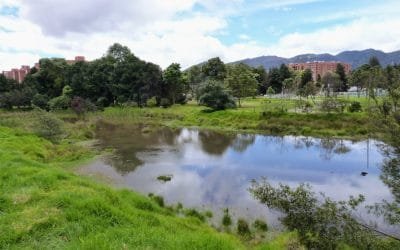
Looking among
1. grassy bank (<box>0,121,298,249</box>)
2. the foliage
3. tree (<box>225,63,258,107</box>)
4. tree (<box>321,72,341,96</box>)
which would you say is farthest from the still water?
tree (<box>321,72,341,96</box>)

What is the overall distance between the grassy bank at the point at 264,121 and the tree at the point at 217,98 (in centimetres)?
165

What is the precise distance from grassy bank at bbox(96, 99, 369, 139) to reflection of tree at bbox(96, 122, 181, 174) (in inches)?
223

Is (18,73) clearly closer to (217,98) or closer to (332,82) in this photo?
(217,98)

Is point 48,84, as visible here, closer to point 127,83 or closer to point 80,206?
point 127,83

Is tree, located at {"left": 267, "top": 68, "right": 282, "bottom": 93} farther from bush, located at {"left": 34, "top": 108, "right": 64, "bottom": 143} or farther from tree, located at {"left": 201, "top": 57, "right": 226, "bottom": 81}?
bush, located at {"left": 34, "top": 108, "right": 64, "bottom": 143}

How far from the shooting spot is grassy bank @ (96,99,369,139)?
40250 mm

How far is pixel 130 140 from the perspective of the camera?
38656 millimetres

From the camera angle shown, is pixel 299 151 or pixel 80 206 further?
pixel 299 151

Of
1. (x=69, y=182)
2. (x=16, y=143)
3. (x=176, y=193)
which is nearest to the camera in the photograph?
(x=69, y=182)

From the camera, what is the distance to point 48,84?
263ft

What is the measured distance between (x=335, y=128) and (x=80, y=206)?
36654 mm

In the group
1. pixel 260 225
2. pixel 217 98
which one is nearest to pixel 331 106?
pixel 217 98

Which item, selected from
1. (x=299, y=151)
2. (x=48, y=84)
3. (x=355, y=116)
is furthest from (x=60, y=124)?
(x=48, y=84)

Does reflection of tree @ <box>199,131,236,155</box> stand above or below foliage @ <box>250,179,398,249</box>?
below
